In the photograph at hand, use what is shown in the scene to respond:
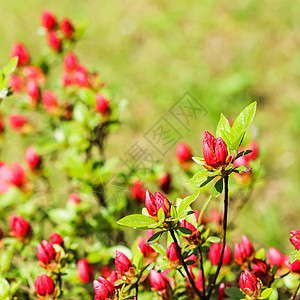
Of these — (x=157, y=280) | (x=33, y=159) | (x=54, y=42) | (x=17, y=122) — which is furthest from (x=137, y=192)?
(x=54, y=42)

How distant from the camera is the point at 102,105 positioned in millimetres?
1792

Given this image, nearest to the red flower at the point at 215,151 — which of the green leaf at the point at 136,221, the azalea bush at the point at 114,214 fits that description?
the azalea bush at the point at 114,214

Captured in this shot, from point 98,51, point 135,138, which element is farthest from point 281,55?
point 98,51

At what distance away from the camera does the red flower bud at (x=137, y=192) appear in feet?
6.12

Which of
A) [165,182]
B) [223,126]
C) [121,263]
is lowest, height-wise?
[121,263]

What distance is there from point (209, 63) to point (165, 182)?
7.83 feet

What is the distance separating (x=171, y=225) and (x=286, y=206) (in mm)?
2192

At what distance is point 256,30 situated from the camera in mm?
4195

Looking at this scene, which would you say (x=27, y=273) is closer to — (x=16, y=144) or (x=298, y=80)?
(x=16, y=144)

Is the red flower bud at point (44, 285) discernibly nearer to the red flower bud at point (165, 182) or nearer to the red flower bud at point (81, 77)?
the red flower bud at point (165, 182)

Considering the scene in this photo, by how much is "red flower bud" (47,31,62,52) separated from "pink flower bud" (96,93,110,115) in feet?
1.75

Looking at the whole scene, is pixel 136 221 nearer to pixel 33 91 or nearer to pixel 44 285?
pixel 44 285

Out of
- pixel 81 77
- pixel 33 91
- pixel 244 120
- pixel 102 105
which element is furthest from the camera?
pixel 33 91

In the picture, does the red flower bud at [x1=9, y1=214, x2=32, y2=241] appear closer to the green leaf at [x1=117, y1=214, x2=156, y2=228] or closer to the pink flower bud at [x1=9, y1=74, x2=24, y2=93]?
the green leaf at [x1=117, y1=214, x2=156, y2=228]
